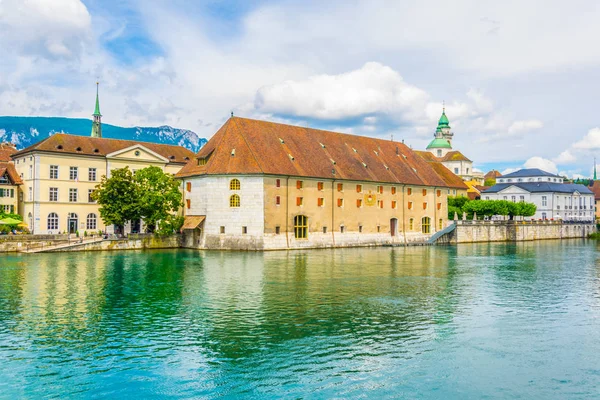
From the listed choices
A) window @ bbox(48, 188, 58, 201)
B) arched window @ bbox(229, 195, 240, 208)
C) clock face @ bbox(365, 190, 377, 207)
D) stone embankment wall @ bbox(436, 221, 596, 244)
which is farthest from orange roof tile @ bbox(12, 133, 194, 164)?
stone embankment wall @ bbox(436, 221, 596, 244)

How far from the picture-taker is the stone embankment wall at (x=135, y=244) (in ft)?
202

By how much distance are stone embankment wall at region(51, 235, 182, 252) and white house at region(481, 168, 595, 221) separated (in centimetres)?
8190

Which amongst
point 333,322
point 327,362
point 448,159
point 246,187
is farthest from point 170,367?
A: point 448,159

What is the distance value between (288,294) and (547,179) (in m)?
114

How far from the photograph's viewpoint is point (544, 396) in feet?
57.5

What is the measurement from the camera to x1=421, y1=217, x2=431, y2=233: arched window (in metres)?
84.5

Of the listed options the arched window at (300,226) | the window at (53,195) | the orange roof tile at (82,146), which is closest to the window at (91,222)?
the window at (53,195)

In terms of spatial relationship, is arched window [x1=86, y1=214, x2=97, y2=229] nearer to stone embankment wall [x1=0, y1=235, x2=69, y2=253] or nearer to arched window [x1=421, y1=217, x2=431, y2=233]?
stone embankment wall [x1=0, y1=235, x2=69, y2=253]

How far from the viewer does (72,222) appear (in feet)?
244

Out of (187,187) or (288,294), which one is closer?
(288,294)

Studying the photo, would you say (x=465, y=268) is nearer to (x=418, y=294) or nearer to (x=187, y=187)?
(x=418, y=294)

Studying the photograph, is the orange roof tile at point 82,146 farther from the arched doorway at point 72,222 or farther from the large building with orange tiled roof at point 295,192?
the large building with orange tiled roof at point 295,192

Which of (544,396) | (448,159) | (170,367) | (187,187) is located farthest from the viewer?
(448,159)

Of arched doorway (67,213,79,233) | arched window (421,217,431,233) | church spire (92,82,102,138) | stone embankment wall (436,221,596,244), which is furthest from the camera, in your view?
church spire (92,82,102,138)
